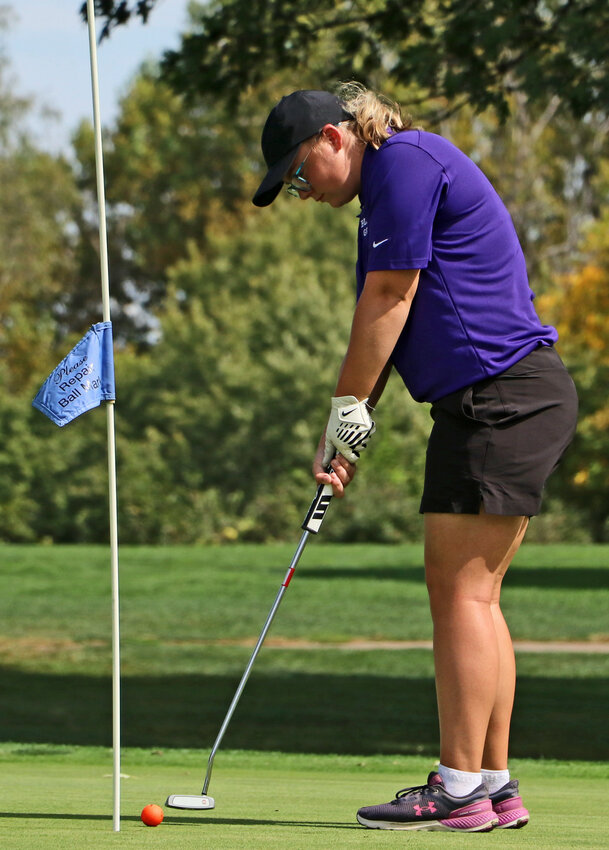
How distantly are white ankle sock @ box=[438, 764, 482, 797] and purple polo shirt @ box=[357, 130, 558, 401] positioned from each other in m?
1.06

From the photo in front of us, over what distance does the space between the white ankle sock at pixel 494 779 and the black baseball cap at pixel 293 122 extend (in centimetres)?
183

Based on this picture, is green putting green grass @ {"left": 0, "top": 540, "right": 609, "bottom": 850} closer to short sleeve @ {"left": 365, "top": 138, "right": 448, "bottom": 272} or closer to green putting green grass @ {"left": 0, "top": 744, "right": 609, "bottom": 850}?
green putting green grass @ {"left": 0, "top": 744, "right": 609, "bottom": 850}

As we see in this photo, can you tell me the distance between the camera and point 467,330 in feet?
13.5

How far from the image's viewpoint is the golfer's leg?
13.5 ft

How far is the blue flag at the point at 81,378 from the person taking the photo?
13.6ft

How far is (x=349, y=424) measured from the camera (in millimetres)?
4277

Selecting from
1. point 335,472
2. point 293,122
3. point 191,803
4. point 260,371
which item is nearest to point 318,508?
point 335,472

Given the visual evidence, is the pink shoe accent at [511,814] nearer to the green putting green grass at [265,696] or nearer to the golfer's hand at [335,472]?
the green putting green grass at [265,696]

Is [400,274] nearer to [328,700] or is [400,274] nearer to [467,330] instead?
[467,330]

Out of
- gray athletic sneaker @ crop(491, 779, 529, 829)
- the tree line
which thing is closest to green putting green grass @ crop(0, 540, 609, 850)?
gray athletic sneaker @ crop(491, 779, 529, 829)

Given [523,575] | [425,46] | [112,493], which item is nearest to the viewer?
[112,493]

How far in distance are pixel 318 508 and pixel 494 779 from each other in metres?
0.94

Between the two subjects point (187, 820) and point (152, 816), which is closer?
point (152, 816)

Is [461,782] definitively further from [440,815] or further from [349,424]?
[349,424]
